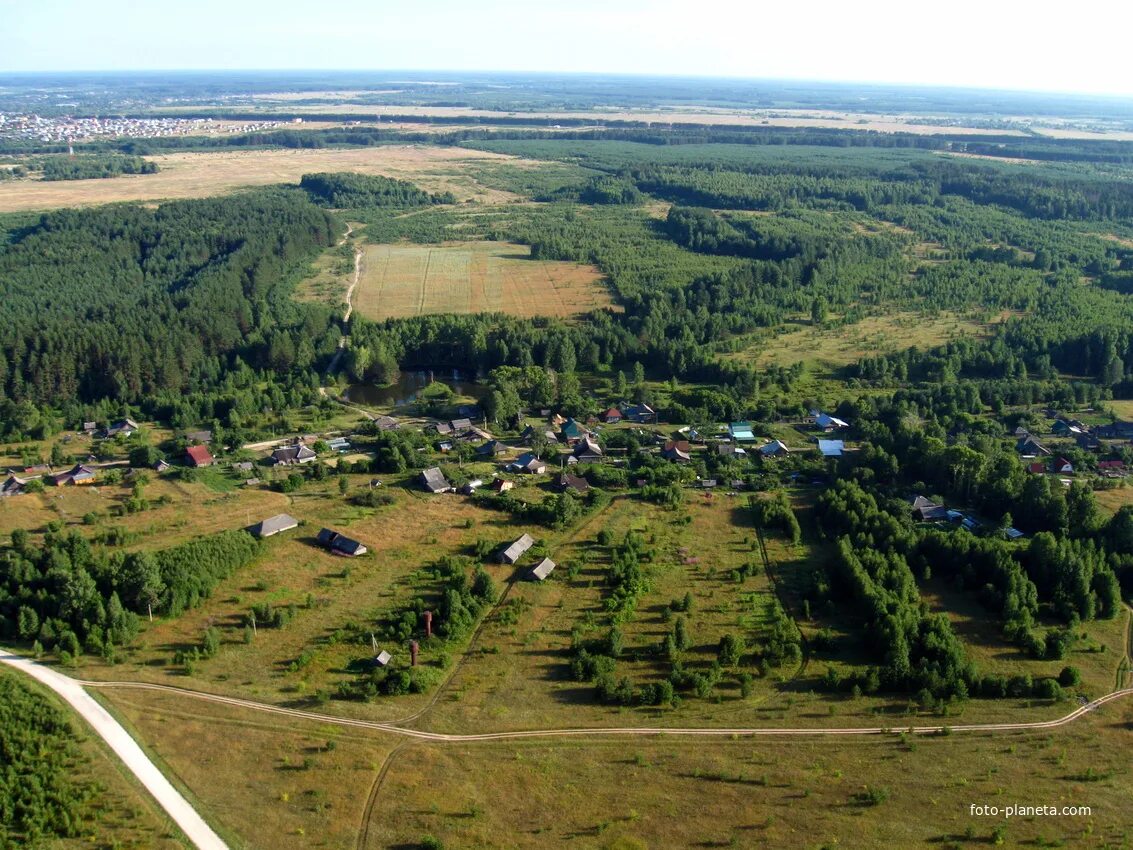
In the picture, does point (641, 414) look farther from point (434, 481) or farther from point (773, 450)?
point (434, 481)

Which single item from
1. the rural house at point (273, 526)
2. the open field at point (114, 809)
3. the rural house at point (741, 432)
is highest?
the rural house at point (741, 432)

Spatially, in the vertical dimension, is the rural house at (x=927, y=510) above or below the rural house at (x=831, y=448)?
below

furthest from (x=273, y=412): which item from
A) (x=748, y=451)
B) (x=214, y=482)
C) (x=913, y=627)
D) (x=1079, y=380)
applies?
(x=1079, y=380)

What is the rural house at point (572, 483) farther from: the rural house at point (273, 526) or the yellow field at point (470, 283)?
the yellow field at point (470, 283)

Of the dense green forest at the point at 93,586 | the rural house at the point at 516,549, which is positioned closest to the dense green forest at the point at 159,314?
the dense green forest at the point at 93,586

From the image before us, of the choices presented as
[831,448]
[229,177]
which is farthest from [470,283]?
[229,177]

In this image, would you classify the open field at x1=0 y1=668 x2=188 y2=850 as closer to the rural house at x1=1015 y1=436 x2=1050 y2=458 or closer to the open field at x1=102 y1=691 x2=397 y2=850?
the open field at x1=102 y1=691 x2=397 y2=850
